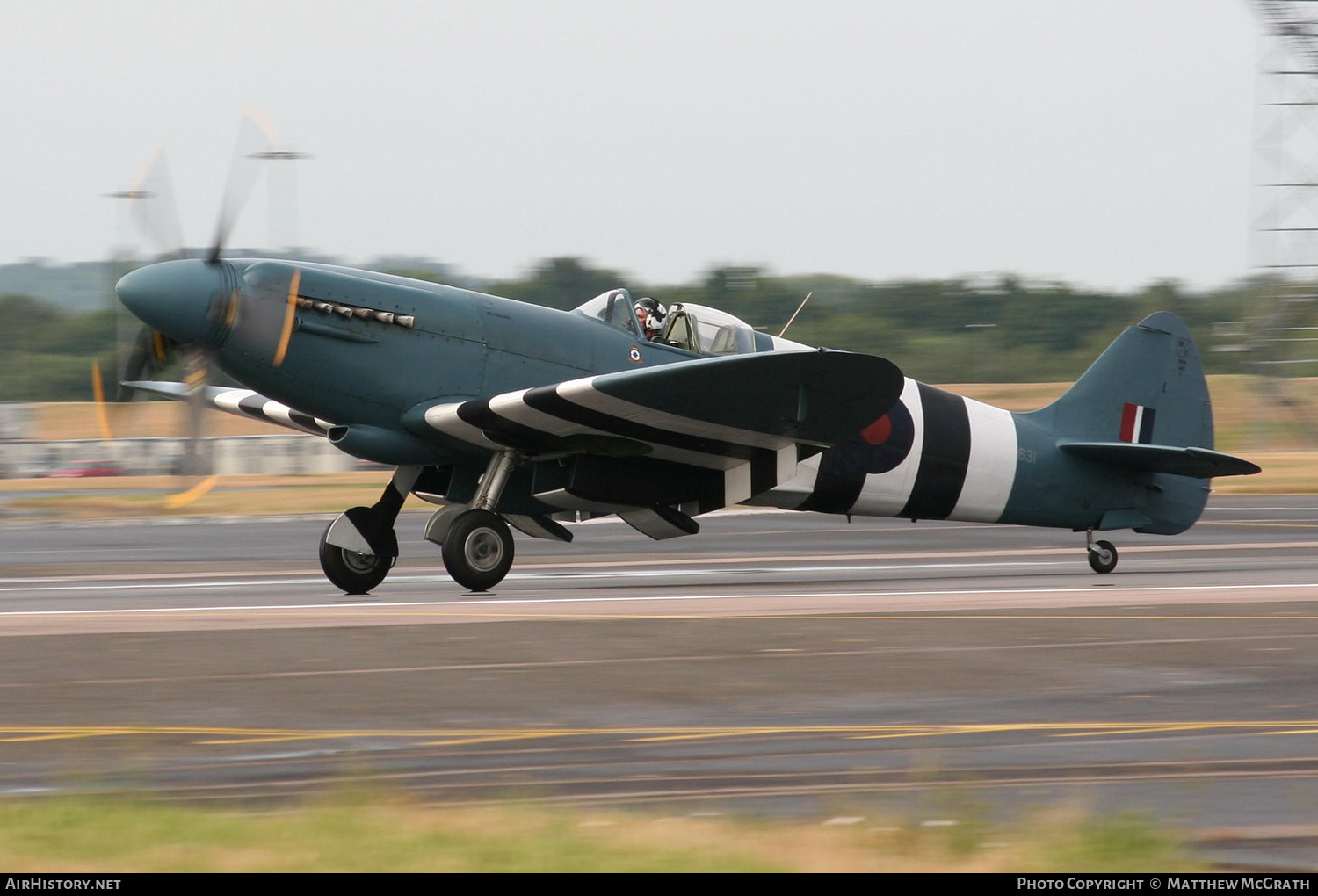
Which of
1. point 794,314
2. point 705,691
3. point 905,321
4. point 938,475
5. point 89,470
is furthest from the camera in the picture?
point 905,321

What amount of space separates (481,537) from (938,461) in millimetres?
4711

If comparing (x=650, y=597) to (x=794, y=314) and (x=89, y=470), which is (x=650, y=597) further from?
(x=89, y=470)

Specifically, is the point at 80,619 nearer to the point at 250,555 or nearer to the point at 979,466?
the point at 250,555

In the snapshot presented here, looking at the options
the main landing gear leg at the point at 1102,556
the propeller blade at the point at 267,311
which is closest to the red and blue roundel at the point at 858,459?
the main landing gear leg at the point at 1102,556

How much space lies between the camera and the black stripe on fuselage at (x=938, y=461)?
1412 centimetres

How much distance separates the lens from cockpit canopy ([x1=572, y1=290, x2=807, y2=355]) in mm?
13094

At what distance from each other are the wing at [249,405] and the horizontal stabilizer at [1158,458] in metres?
7.48

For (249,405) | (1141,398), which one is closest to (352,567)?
(249,405)

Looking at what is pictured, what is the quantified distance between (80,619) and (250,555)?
7.30 meters

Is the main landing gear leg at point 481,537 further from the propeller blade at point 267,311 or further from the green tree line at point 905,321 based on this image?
the green tree line at point 905,321

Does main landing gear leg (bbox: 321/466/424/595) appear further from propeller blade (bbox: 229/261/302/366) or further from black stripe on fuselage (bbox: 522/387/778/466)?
black stripe on fuselage (bbox: 522/387/778/466)

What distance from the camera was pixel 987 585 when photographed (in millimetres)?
13391

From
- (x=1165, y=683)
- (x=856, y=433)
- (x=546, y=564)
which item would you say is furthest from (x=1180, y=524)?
(x=1165, y=683)

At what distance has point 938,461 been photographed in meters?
14.2
